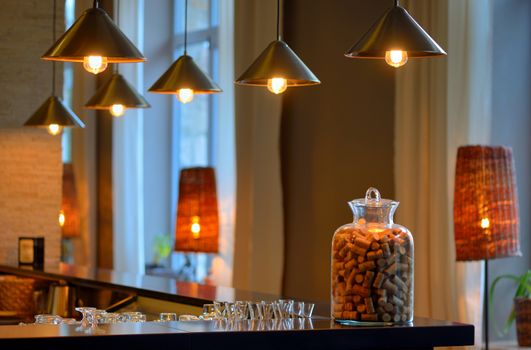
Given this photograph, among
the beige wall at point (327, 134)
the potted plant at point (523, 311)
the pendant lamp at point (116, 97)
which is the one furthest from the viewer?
the beige wall at point (327, 134)

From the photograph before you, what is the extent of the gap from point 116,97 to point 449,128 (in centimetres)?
188

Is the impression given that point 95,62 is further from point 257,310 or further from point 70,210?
point 70,210

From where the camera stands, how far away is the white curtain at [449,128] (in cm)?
595

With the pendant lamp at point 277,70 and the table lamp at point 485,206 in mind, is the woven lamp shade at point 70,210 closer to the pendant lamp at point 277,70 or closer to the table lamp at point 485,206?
the table lamp at point 485,206

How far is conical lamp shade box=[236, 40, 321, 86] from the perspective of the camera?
4441mm

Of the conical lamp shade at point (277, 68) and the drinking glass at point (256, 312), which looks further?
the conical lamp shade at point (277, 68)

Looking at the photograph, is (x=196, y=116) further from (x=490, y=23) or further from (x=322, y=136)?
(x=490, y=23)

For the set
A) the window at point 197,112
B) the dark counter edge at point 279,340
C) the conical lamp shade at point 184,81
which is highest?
the window at point 197,112

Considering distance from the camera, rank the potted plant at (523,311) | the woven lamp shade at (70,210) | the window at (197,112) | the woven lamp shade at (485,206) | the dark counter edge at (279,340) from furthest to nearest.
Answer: the woven lamp shade at (70,210), the window at (197,112), the potted plant at (523,311), the woven lamp shade at (485,206), the dark counter edge at (279,340)

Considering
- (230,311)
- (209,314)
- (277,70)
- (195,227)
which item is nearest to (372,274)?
(230,311)

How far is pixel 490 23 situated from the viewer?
6.04m

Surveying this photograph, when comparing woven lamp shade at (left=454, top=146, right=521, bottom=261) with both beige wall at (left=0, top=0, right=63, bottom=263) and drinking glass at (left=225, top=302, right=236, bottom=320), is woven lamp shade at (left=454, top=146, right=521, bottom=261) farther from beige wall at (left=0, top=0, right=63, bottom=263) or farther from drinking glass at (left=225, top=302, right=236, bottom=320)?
beige wall at (left=0, top=0, right=63, bottom=263)

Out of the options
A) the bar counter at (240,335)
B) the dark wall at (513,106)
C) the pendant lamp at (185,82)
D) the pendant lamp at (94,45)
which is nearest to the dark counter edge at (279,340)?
the bar counter at (240,335)

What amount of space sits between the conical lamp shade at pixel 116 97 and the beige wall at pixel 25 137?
2250 millimetres
